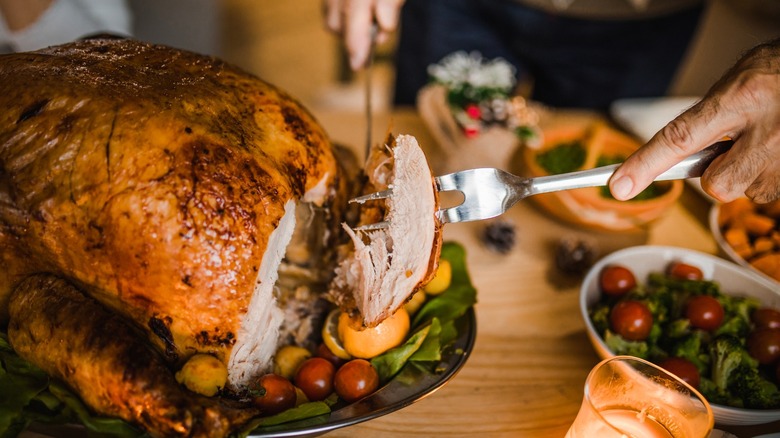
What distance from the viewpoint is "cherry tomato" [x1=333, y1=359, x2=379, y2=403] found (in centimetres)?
109

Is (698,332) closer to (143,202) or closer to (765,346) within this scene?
(765,346)

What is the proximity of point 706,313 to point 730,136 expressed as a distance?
468 mm

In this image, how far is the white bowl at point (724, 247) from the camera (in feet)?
5.19

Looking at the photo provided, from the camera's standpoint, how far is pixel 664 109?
7.18ft

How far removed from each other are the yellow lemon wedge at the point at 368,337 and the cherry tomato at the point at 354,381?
3 centimetres

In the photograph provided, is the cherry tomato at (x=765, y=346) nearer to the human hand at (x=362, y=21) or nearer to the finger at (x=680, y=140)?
the finger at (x=680, y=140)

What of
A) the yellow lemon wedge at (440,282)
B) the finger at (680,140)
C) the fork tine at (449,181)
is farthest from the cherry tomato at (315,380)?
the finger at (680,140)

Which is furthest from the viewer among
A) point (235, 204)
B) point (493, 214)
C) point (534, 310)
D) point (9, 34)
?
point (9, 34)

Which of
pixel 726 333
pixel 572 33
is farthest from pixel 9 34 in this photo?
pixel 726 333

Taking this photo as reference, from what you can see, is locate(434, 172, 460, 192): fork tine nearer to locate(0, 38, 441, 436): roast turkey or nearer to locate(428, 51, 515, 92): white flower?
locate(0, 38, 441, 436): roast turkey

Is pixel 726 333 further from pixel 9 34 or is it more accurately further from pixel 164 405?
pixel 9 34

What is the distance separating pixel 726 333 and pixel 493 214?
0.66 m

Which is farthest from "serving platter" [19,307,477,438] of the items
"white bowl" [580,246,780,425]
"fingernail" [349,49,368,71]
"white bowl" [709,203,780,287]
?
"white bowl" [709,203,780,287]

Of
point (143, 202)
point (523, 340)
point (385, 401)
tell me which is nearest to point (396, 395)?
point (385, 401)
